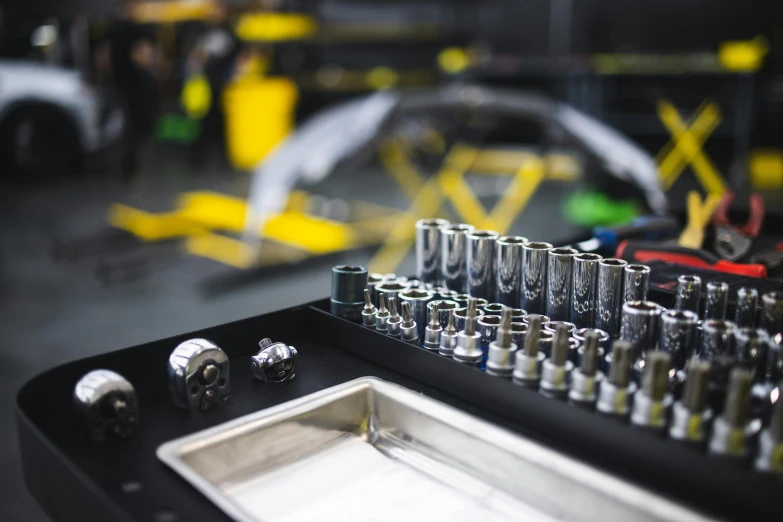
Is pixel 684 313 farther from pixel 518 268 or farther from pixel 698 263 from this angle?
pixel 698 263

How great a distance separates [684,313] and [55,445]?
0.76 meters

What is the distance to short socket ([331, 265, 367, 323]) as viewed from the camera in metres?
1.09

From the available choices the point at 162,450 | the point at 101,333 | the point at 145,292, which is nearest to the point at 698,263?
the point at 162,450

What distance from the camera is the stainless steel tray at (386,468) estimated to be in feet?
2.52

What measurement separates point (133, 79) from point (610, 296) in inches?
254

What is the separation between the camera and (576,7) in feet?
27.3

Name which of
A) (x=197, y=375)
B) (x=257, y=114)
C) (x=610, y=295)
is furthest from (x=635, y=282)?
(x=257, y=114)

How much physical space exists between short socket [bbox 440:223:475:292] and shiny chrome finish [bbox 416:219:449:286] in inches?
0.5

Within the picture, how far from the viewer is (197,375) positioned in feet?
2.89

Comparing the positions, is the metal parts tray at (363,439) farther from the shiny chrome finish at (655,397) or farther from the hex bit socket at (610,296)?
the hex bit socket at (610,296)

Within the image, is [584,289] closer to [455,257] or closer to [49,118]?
[455,257]

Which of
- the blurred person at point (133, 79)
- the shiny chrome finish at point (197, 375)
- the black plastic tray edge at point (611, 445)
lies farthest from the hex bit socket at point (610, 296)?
the blurred person at point (133, 79)

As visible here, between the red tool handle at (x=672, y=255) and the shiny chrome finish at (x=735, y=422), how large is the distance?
2.02ft

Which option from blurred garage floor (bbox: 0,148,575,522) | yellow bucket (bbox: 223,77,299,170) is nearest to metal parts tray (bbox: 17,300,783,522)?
blurred garage floor (bbox: 0,148,575,522)
